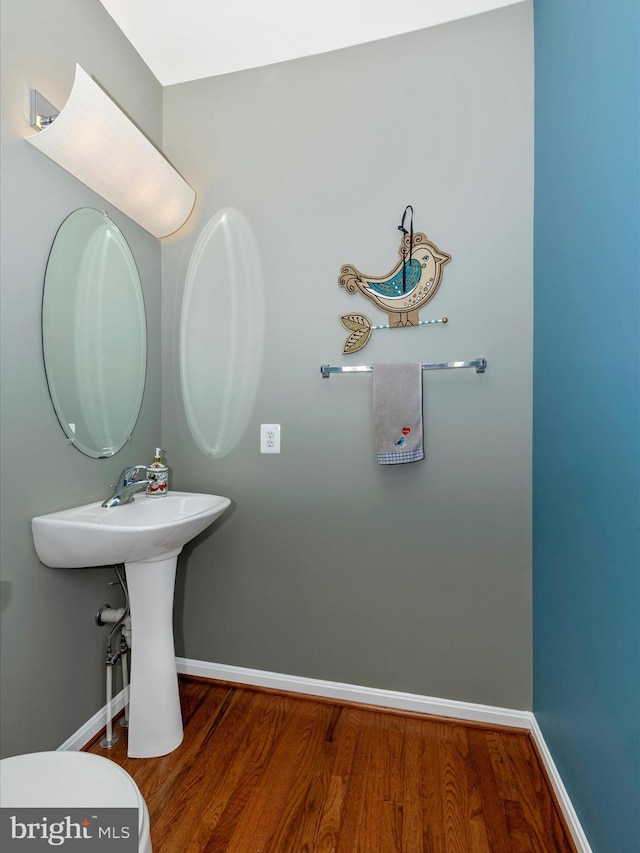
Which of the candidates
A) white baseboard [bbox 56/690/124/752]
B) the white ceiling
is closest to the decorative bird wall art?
the white ceiling

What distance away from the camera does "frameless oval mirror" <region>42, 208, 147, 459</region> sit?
142 centimetres

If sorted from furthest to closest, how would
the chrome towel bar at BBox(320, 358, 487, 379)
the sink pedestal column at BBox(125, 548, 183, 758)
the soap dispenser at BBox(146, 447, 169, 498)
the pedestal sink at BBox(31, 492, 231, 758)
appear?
the soap dispenser at BBox(146, 447, 169, 498)
the chrome towel bar at BBox(320, 358, 487, 379)
the sink pedestal column at BBox(125, 548, 183, 758)
the pedestal sink at BBox(31, 492, 231, 758)

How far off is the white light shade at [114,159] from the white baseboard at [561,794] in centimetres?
240

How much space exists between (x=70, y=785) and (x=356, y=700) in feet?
3.97

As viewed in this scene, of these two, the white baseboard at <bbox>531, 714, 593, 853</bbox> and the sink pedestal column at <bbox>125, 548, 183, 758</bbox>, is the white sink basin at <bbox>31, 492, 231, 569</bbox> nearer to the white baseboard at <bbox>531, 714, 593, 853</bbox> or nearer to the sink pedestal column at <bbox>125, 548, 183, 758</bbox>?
the sink pedestal column at <bbox>125, 548, 183, 758</bbox>

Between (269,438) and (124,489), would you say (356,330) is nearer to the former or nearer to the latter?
(269,438)

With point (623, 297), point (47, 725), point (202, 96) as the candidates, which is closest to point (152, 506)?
point (47, 725)

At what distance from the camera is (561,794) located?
4.15 feet

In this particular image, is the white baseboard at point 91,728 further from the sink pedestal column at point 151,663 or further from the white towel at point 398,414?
the white towel at point 398,414

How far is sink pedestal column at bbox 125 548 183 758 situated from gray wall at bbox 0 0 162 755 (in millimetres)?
192

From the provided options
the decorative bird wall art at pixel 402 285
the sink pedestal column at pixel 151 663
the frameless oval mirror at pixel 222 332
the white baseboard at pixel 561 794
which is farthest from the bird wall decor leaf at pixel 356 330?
the white baseboard at pixel 561 794

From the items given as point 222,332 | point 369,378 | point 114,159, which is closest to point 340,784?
point 369,378

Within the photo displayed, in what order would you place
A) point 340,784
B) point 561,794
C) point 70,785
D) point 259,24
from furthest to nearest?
1. point 259,24
2. point 340,784
3. point 561,794
4. point 70,785

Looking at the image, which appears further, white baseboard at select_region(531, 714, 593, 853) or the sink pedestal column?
the sink pedestal column
